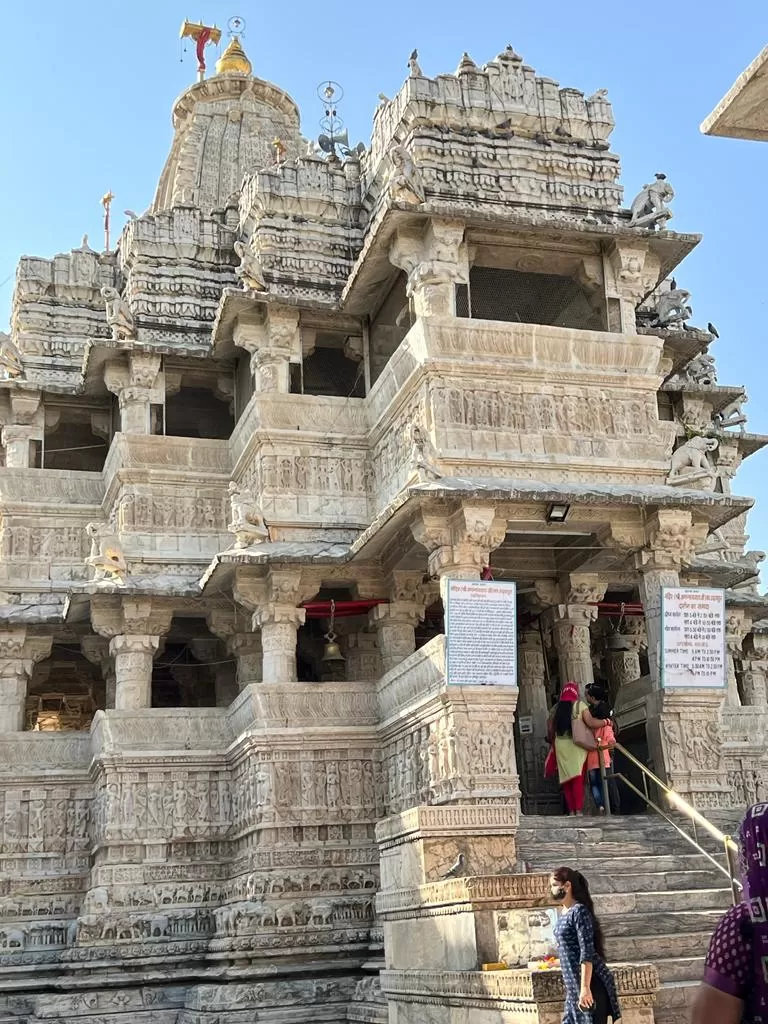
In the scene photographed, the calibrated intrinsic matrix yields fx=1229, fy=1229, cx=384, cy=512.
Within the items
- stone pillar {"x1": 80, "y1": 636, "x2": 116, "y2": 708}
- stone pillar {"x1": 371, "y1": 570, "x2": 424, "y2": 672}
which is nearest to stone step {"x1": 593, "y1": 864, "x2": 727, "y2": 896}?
stone pillar {"x1": 371, "y1": 570, "x2": 424, "y2": 672}

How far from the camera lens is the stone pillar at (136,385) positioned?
20.2 metres

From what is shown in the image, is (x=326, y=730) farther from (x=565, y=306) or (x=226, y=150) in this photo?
(x=226, y=150)

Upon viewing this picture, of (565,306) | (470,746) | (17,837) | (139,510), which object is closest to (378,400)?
(565,306)

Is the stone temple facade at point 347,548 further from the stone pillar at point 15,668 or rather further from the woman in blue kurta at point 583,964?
the woman in blue kurta at point 583,964

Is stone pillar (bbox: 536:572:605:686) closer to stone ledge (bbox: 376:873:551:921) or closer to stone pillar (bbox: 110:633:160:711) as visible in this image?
stone pillar (bbox: 110:633:160:711)

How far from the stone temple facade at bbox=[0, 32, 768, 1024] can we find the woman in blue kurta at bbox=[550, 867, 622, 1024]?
3.36 metres

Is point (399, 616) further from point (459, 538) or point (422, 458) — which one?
point (422, 458)

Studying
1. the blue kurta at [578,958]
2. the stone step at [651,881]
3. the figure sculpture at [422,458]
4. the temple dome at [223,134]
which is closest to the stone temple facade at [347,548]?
the figure sculpture at [422,458]

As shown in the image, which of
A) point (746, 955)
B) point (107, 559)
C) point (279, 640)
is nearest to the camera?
point (746, 955)

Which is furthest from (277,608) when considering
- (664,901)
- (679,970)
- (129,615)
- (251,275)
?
(679,970)

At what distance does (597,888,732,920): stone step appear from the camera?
1143 centimetres

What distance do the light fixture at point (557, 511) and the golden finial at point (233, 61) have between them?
19660 millimetres

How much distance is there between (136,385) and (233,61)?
1397 cm

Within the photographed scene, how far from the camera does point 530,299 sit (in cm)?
1827
